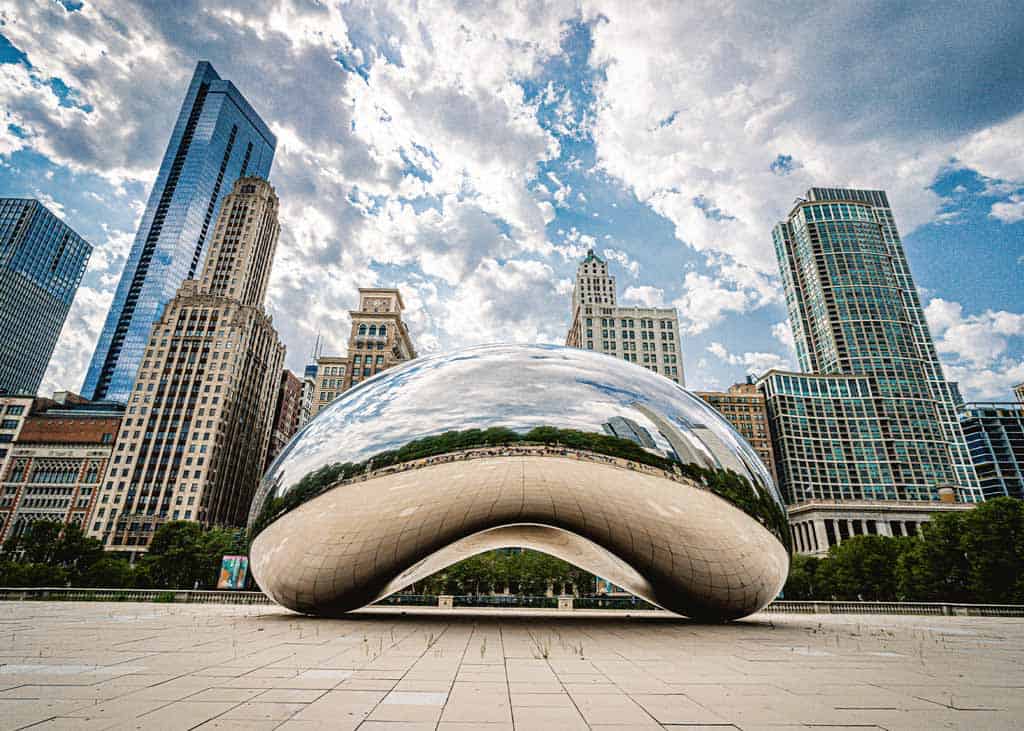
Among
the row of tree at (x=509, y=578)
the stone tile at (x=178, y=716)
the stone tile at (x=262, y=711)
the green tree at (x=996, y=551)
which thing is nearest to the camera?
the stone tile at (x=178, y=716)

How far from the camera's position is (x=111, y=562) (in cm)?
4688

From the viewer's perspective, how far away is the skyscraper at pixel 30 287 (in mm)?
148375

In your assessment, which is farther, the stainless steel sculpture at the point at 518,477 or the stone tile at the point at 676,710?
the stainless steel sculpture at the point at 518,477

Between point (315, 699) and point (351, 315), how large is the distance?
110798 millimetres

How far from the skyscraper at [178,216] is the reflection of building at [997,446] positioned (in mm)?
240943

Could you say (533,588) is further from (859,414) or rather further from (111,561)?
(859,414)

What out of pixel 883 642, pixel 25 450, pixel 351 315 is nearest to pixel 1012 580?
pixel 883 642

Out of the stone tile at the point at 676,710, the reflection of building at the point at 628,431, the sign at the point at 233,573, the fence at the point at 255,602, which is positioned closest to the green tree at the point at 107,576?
the fence at the point at 255,602

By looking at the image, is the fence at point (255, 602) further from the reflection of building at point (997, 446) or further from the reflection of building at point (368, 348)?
the reflection of building at point (997, 446)

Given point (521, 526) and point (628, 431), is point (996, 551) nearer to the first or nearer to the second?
point (521, 526)

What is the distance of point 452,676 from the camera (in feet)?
20.5

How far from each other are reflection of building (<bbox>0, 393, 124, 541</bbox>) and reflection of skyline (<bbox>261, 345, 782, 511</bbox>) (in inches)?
4322

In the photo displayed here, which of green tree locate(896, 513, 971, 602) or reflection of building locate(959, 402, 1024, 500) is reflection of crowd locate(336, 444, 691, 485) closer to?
green tree locate(896, 513, 971, 602)

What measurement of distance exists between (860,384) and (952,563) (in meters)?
108
